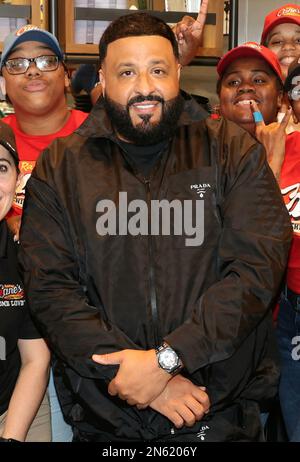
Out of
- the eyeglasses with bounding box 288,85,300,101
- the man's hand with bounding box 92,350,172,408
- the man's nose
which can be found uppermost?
the man's nose

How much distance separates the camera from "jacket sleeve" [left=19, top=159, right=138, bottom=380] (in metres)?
1.69

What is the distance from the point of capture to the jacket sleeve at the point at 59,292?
1.69 metres

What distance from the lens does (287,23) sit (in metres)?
2.66

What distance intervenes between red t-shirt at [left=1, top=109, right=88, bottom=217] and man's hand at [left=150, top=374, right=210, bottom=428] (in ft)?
2.63

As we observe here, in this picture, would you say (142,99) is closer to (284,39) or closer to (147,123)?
(147,123)

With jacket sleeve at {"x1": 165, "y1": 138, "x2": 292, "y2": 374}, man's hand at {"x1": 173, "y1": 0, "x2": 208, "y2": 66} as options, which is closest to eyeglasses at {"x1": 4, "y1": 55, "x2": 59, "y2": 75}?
man's hand at {"x1": 173, "y1": 0, "x2": 208, "y2": 66}

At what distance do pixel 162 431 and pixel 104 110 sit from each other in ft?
2.69

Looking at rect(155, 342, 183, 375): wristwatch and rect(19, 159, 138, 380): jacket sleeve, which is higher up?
rect(19, 159, 138, 380): jacket sleeve

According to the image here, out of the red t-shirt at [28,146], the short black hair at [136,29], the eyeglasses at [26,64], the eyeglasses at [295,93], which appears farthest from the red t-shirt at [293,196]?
the eyeglasses at [26,64]

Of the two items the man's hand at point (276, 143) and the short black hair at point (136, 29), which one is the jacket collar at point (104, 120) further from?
the man's hand at point (276, 143)

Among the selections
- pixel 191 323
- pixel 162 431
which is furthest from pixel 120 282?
pixel 162 431

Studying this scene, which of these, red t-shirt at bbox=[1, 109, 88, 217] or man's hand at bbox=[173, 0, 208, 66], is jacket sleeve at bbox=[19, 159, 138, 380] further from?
man's hand at bbox=[173, 0, 208, 66]

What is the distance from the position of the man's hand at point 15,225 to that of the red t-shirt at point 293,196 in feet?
2.43

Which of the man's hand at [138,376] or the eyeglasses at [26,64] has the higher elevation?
the eyeglasses at [26,64]
